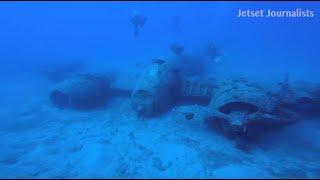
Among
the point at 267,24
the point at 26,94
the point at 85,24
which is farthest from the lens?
the point at 85,24

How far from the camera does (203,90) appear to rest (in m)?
11.2

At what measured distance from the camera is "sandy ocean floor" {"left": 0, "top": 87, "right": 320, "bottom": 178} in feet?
23.4

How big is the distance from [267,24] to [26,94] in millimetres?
65873

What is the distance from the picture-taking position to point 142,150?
8156mm

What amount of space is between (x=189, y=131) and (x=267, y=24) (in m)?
67.5

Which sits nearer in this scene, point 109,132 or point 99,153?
point 99,153

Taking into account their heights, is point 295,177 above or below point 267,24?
below

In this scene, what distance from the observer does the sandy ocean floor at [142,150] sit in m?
7.12

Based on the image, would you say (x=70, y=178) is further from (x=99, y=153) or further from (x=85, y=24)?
(x=85, y=24)

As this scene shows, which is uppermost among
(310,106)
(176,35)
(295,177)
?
(176,35)

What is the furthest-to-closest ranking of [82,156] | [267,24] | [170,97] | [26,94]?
[267,24] < [26,94] < [170,97] < [82,156]

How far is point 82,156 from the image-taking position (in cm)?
791

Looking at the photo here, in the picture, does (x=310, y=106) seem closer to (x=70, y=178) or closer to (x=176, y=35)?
(x=70, y=178)

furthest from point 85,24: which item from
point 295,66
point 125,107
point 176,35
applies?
point 125,107
